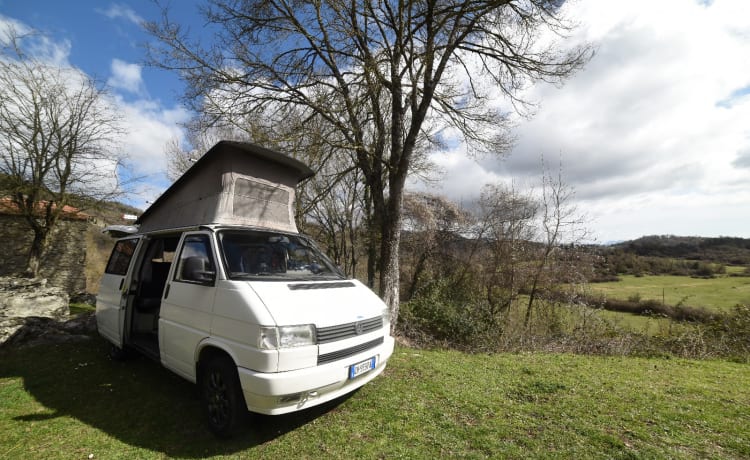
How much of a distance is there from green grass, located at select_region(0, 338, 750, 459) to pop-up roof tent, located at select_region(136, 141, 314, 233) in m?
2.41

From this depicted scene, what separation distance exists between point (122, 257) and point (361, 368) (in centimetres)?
485

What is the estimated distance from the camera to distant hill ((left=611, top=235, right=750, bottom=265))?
1843 centimetres

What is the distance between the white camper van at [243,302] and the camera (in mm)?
2832

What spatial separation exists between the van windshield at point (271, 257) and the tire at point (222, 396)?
2.98ft

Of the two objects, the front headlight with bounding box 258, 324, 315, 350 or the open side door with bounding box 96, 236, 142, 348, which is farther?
the open side door with bounding box 96, 236, 142, 348

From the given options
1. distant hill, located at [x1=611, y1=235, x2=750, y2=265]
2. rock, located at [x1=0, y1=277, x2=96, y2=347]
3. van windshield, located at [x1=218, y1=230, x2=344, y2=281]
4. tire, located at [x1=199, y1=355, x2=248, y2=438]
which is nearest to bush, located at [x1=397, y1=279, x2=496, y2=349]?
van windshield, located at [x1=218, y1=230, x2=344, y2=281]

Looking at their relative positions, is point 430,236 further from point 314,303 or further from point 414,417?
point 314,303

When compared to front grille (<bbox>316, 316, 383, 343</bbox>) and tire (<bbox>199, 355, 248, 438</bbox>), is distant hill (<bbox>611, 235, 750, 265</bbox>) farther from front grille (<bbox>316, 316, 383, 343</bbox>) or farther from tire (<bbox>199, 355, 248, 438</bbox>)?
tire (<bbox>199, 355, 248, 438</bbox>)

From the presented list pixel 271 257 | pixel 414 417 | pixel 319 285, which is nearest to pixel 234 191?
pixel 271 257

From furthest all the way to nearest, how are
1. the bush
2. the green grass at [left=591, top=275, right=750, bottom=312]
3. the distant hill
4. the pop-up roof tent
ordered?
the distant hill
the green grass at [left=591, top=275, right=750, bottom=312]
the bush
the pop-up roof tent

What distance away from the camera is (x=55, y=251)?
55.2 feet

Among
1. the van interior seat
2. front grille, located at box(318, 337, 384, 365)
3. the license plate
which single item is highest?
the van interior seat

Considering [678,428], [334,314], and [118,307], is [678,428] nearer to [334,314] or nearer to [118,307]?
[334,314]

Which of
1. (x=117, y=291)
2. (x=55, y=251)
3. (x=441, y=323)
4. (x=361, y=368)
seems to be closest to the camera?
(x=361, y=368)
